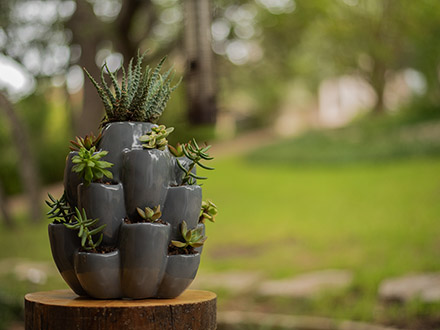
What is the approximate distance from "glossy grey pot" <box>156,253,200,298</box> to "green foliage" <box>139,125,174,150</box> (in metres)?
0.35

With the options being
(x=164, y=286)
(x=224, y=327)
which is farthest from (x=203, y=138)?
(x=164, y=286)

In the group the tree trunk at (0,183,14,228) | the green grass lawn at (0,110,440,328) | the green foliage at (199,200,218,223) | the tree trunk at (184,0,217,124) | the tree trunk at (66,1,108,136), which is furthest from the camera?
the tree trunk at (0,183,14,228)

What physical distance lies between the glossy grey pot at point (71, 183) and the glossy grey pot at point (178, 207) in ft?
0.96

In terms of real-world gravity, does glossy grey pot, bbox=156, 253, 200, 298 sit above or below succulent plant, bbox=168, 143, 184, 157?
below

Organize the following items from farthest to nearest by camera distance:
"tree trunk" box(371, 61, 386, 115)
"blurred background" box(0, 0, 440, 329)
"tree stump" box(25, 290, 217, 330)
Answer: "tree trunk" box(371, 61, 386, 115), "blurred background" box(0, 0, 440, 329), "tree stump" box(25, 290, 217, 330)

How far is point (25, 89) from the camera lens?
8.82 m

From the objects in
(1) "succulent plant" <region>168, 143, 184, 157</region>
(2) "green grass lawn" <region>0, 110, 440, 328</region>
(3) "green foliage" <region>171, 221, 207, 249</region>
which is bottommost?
(2) "green grass lawn" <region>0, 110, 440, 328</region>

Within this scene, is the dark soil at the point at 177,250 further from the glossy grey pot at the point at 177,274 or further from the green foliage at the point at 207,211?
the green foliage at the point at 207,211

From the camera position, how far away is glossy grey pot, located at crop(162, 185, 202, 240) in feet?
6.27

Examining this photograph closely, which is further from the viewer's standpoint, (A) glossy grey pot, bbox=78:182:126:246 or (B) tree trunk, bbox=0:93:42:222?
(B) tree trunk, bbox=0:93:42:222

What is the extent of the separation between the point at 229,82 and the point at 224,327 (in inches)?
342

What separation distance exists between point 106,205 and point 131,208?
0.08 m

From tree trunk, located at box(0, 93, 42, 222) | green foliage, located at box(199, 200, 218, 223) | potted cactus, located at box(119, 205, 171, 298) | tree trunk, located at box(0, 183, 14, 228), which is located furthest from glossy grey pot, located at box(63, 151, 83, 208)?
tree trunk, located at box(0, 183, 14, 228)

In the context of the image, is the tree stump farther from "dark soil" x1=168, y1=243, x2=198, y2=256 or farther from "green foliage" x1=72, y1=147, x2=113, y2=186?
"green foliage" x1=72, y1=147, x2=113, y2=186
